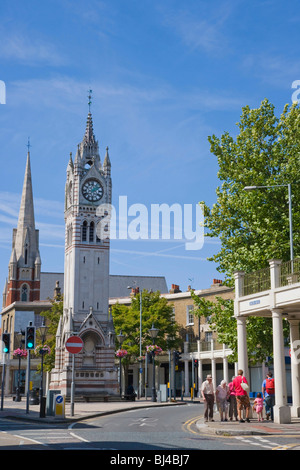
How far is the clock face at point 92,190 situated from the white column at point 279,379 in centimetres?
4751

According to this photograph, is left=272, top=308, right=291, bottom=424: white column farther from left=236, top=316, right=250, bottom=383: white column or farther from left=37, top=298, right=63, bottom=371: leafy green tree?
left=37, top=298, right=63, bottom=371: leafy green tree

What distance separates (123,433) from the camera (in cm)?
1950

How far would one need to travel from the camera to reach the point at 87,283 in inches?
2709

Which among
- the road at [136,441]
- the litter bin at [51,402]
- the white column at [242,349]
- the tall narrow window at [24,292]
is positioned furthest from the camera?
the tall narrow window at [24,292]

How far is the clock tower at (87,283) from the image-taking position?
65812 mm

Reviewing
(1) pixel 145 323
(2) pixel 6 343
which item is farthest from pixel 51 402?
(1) pixel 145 323

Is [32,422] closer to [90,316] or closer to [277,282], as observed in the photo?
[277,282]

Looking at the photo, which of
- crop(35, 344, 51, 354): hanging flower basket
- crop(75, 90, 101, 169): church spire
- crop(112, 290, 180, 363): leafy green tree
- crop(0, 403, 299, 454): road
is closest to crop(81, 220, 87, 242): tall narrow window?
crop(75, 90, 101, 169): church spire

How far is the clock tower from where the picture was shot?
65.8 m

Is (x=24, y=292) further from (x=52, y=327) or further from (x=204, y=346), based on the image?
(x=204, y=346)

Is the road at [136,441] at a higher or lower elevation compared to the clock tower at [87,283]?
lower

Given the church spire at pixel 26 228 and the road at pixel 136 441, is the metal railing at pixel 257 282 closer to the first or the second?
the road at pixel 136 441

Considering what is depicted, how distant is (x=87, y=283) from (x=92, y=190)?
10404 mm

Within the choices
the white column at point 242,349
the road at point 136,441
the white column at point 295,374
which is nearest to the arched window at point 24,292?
the white column at point 242,349
